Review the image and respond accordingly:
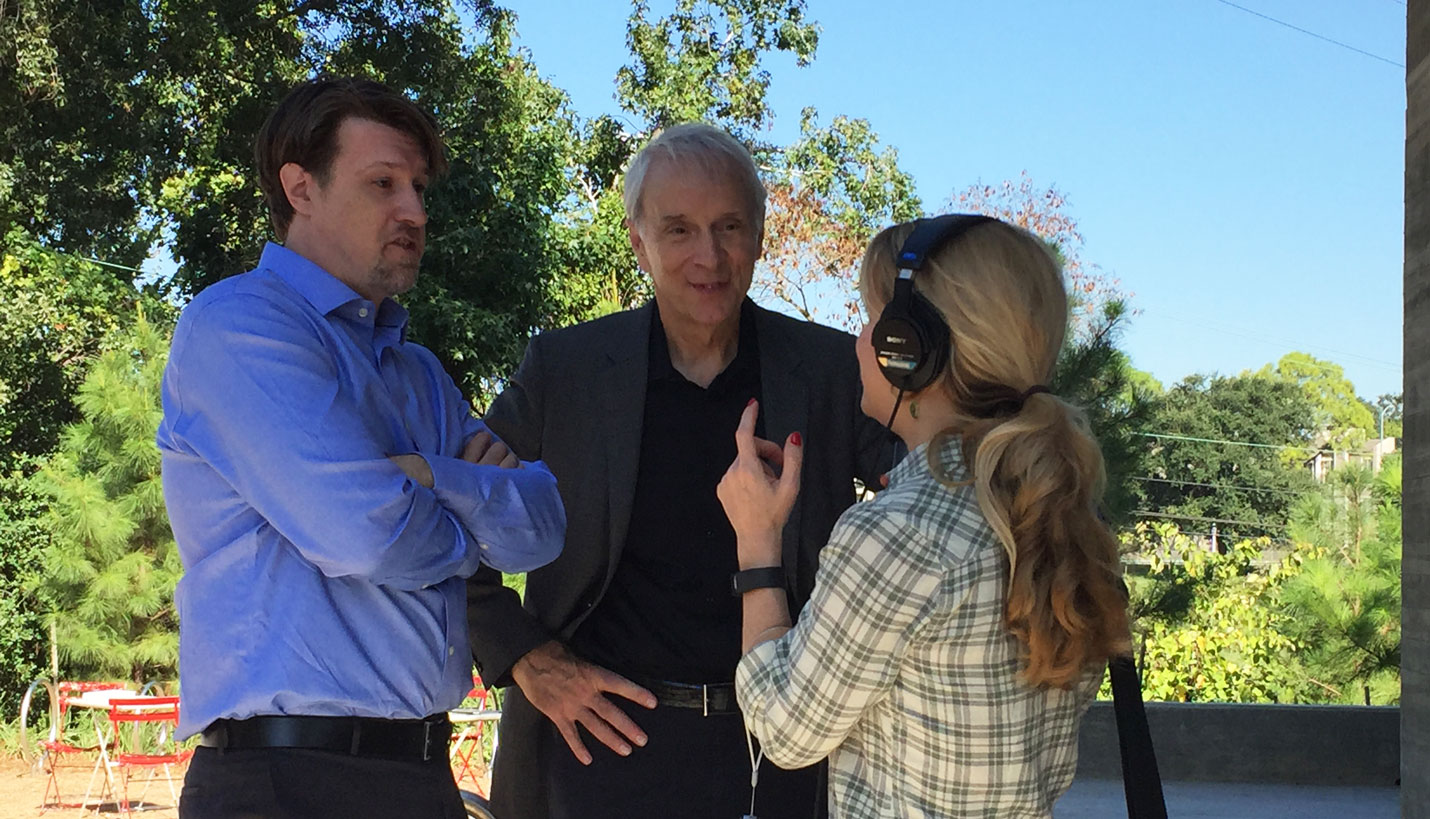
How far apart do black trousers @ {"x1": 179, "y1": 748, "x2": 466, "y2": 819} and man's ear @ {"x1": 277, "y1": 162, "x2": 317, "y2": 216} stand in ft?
2.32

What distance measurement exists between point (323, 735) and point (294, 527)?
0.24 m

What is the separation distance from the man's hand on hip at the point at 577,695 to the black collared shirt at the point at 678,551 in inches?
2.9

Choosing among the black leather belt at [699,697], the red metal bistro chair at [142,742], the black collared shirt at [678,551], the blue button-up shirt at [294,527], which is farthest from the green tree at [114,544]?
the blue button-up shirt at [294,527]

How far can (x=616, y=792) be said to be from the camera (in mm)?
2240

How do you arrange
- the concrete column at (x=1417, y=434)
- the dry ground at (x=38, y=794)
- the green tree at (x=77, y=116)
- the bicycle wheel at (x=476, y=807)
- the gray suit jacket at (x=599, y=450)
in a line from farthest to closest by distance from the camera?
the green tree at (x=77, y=116) < the dry ground at (x=38, y=794) < the concrete column at (x=1417, y=434) < the gray suit jacket at (x=599, y=450) < the bicycle wheel at (x=476, y=807)

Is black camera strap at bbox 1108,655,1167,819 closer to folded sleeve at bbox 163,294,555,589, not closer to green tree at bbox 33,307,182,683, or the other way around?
folded sleeve at bbox 163,294,555,589

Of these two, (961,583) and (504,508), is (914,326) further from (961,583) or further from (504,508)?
(504,508)

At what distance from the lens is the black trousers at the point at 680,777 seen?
2227 millimetres

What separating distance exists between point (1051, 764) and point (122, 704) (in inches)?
330

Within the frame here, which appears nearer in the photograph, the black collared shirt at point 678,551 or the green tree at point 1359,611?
the black collared shirt at point 678,551

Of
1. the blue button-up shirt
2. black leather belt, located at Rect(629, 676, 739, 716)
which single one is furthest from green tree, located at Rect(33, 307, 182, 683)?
the blue button-up shirt

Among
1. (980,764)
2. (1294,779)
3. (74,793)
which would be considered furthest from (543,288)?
(980,764)

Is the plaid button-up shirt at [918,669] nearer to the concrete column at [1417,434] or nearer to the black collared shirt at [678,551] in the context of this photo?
the black collared shirt at [678,551]

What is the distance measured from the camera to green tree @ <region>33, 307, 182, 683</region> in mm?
10914
